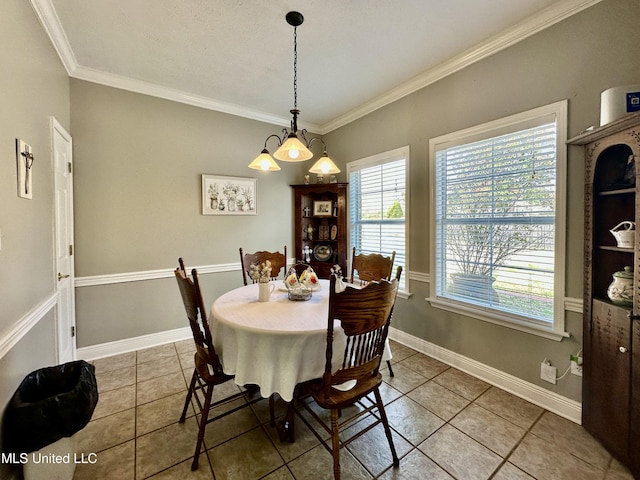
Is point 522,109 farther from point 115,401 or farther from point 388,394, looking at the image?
point 115,401

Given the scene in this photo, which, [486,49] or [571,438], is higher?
[486,49]

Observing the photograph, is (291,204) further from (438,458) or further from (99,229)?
(438,458)

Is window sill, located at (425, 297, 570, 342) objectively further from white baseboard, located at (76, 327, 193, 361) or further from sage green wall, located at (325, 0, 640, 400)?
white baseboard, located at (76, 327, 193, 361)

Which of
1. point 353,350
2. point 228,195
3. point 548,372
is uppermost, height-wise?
point 228,195

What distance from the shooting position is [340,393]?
4.73 feet

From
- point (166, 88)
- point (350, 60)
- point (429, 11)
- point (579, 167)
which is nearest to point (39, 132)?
point (166, 88)

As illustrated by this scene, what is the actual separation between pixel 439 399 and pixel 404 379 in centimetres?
33

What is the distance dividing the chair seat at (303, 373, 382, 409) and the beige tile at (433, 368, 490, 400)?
110cm

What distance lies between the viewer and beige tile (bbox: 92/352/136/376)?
2596 mm

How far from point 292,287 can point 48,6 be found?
2.55 m

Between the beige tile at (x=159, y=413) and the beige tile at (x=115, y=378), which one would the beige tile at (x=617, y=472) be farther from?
the beige tile at (x=115, y=378)

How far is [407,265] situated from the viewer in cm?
301

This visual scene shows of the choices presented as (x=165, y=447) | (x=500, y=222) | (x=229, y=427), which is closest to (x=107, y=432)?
(x=165, y=447)

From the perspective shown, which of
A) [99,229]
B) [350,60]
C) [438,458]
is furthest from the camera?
[99,229]
